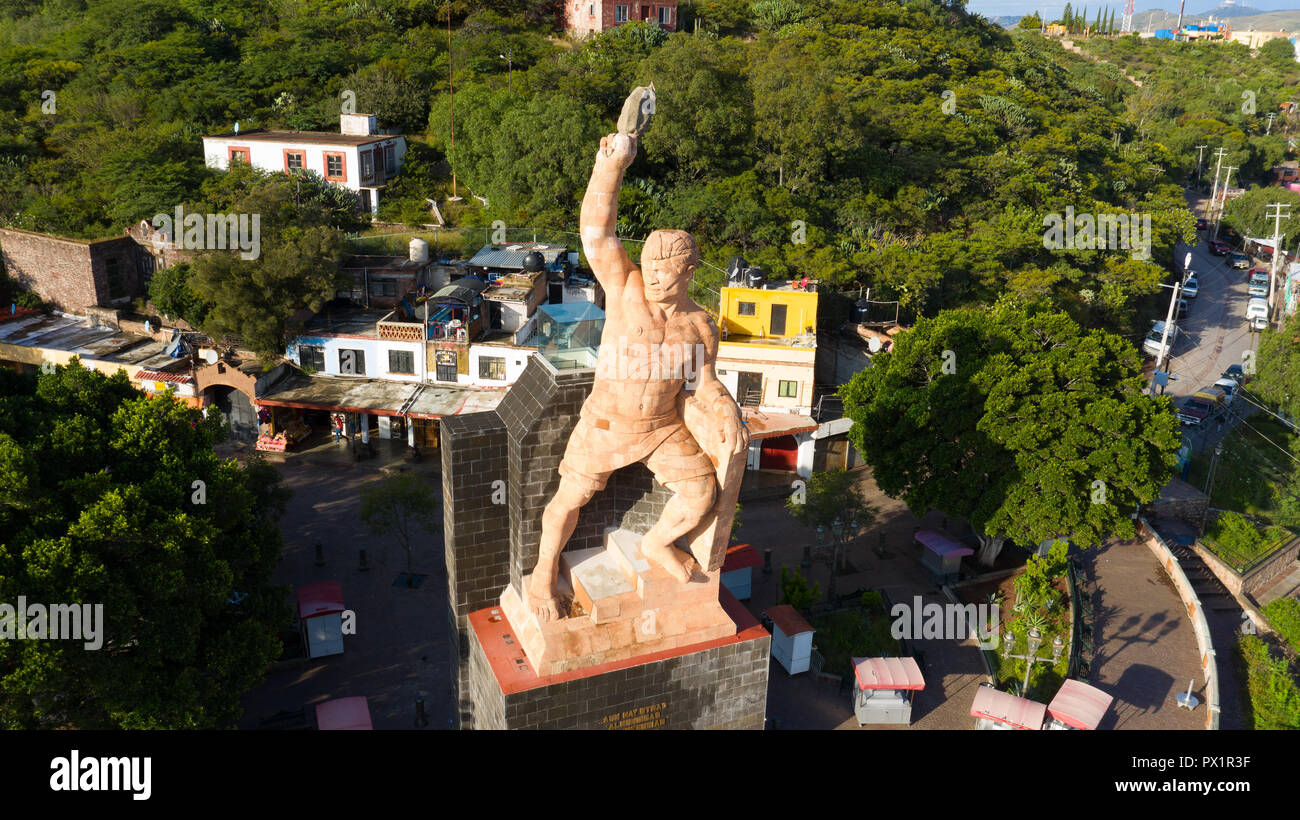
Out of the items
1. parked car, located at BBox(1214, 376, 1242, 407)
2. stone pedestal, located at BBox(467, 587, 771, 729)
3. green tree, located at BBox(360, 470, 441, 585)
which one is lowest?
green tree, located at BBox(360, 470, 441, 585)

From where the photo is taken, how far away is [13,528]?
56.0 ft

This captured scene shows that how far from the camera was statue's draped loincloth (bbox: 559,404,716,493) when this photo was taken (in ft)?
47.1

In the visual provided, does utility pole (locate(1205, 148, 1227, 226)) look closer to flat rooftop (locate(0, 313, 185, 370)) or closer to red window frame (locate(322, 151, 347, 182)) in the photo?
red window frame (locate(322, 151, 347, 182))

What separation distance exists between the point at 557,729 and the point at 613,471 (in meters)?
4.32

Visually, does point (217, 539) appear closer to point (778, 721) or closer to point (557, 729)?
point (557, 729)

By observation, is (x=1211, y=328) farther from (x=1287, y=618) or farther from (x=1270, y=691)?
(x=1270, y=691)

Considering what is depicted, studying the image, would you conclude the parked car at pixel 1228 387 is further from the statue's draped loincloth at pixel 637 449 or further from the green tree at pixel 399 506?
the statue's draped loincloth at pixel 637 449

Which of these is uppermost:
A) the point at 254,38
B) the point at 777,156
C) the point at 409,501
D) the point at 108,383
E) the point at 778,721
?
the point at 254,38

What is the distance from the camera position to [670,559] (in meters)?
15.2

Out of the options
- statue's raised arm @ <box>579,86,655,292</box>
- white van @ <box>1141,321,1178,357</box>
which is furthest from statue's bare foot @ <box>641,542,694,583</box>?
white van @ <box>1141,321,1178,357</box>

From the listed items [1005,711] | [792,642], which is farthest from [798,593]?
[1005,711]

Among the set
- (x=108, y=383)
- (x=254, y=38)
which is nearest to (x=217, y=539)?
(x=108, y=383)

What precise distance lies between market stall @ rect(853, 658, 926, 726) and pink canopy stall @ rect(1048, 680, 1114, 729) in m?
2.99

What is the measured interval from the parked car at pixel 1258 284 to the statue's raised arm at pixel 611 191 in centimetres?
6514
